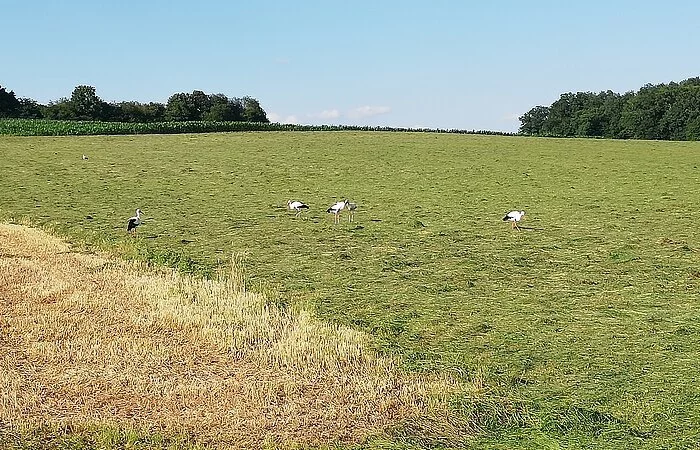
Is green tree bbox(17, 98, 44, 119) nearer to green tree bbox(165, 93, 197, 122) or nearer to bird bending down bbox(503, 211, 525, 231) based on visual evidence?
green tree bbox(165, 93, 197, 122)

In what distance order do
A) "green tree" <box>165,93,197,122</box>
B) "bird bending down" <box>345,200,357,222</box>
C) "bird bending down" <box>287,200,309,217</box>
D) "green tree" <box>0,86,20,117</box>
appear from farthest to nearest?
"green tree" <box>165,93,197,122</box>
"green tree" <box>0,86,20,117</box>
"bird bending down" <box>287,200,309,217</box>
"bird bending down" <box>345,200,357,222</box>

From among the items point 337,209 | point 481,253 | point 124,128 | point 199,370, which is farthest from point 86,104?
point 199,370

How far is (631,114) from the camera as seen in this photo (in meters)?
88.8

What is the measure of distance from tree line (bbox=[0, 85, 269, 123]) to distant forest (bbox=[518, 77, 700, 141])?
41692 millimetres

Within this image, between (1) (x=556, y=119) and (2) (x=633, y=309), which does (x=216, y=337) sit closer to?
(2) (x=633, y=309)

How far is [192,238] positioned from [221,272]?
3.97m

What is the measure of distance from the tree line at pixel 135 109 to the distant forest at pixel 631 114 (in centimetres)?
4169

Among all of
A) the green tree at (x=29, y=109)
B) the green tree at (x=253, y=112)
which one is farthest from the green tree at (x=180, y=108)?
the green tree at (x=29, y=109)

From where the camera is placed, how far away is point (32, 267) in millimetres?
13883

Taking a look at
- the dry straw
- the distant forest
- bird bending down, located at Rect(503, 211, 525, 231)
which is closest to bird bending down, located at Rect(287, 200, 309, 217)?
bird bending down, located at Rect(503, 211, 525, 231)

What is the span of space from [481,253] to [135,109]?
92331 mm

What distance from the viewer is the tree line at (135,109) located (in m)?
93.6

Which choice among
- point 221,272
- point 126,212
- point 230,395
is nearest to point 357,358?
point 230,395

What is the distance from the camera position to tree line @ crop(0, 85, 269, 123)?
93562mm
